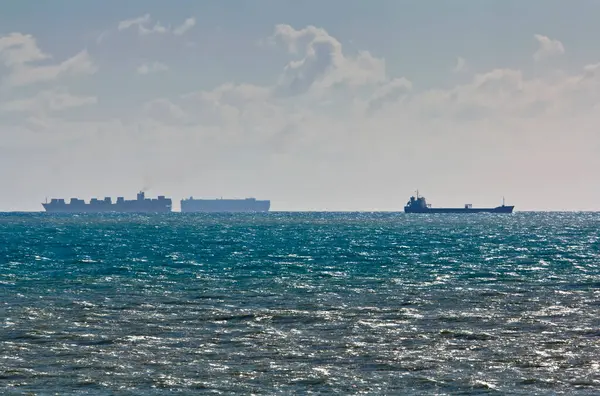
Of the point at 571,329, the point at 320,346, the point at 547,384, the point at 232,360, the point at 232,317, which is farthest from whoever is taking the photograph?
the point at 232,317

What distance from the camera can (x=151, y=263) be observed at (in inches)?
2827

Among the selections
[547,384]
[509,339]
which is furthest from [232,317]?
[547,384]

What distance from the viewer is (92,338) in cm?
3241

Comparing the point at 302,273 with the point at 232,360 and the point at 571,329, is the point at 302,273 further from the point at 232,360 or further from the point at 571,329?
the point at 232,360

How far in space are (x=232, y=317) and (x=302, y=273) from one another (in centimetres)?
2341

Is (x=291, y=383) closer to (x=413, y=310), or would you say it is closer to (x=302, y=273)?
(x=413, y=310)

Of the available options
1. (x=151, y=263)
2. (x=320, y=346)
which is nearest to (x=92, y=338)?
(x=320, y=346)

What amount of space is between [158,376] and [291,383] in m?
3.90

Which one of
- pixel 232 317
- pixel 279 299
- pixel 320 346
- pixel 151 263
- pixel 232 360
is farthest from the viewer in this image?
pixel 151 263

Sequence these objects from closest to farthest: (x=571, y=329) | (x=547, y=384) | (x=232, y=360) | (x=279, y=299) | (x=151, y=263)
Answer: (x=547, y=384)
(x=232, y=360)
(x=571, y=329)
(x=279, y=299)
(x=151, y=263)

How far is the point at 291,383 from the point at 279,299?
64.1 feet

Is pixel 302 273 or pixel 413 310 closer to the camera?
pixel 413 310

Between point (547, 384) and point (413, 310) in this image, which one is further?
point (413, 310)

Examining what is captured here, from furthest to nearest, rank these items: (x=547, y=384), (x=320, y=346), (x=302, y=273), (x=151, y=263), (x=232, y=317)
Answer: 1. (x=151, y=263)
2. (x=302, y=273)
3. (x=232, y=317)
4. (x=320, y=346)
5. (x=547, y=384)
